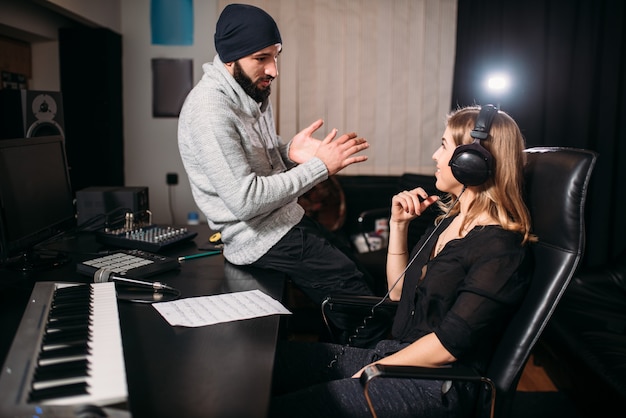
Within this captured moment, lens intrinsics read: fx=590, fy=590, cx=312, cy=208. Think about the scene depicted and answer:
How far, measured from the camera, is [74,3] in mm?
3465

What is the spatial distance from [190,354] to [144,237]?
3.23 ft

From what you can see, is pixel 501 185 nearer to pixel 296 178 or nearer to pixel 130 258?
pixel 296 178

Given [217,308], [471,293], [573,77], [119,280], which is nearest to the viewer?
[471,293]

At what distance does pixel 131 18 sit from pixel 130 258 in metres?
2.91

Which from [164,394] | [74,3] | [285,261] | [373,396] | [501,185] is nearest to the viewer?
[164,394]

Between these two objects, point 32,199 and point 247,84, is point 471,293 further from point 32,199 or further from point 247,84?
point 32,199

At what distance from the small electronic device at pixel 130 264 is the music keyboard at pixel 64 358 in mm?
324

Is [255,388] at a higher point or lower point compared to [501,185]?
lower

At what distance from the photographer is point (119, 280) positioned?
63.3 inches

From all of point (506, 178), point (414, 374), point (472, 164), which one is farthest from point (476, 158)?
point (414, 374)

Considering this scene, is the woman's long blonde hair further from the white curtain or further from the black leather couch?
the white curtain

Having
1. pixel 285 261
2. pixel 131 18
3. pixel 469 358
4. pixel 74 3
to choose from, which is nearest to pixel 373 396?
pixel 469 358

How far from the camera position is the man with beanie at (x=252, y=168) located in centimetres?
179

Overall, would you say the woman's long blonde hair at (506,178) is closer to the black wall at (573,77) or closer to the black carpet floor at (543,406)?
the black carpet floor at (543,406)
